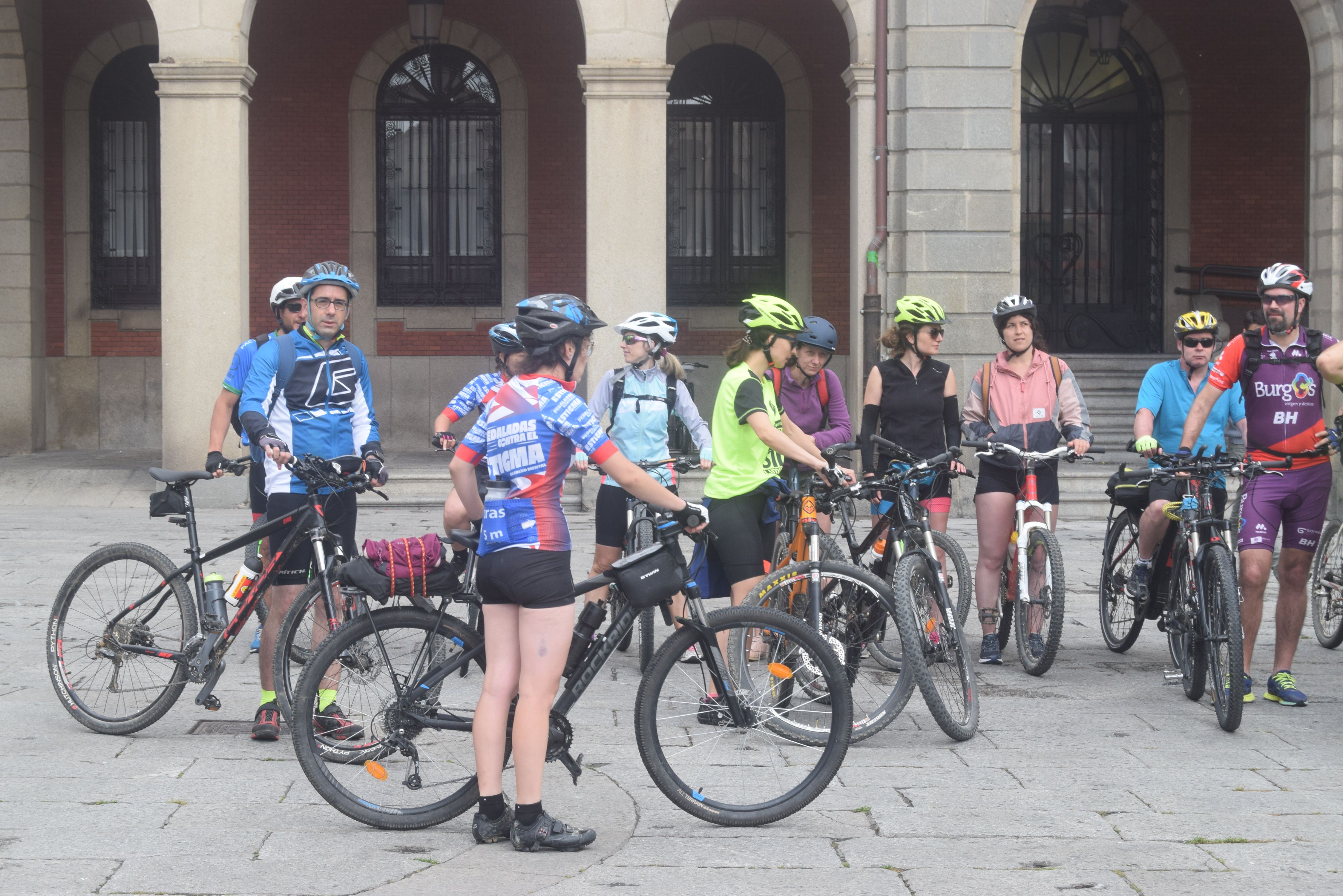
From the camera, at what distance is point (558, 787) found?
5.04 meters

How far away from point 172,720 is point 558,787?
1.89m

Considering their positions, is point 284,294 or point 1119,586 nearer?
point 284,294

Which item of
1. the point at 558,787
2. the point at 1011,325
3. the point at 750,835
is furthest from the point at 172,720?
the point at 1011,325

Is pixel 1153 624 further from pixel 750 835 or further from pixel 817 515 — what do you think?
pixel 750 835

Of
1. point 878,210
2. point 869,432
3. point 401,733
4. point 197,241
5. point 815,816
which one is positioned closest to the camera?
point 401,733

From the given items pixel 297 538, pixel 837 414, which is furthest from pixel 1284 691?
pixel 297 538

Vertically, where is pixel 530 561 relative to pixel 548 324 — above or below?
below

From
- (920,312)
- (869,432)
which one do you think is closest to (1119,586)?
(869,432)

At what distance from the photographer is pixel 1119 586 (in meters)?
7.52

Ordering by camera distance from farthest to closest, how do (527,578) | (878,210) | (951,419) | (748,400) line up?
(878,210), (951,419), (748,400), (527,578)

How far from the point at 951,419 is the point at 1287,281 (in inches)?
74.4

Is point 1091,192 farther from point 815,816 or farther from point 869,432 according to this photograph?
point 815,816

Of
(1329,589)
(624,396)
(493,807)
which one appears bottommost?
(493,807)

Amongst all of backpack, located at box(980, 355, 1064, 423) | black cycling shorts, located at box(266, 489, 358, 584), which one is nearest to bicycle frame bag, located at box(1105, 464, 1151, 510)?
backpack, located at box(980, 355, 1064, 423)
